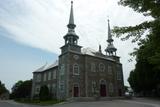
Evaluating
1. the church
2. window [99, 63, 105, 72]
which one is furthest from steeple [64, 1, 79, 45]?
window [99, 63, 105, 72]

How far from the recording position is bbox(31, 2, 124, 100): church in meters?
32.3

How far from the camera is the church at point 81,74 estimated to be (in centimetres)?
3228

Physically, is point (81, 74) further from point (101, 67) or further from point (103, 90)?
point (103, 90)

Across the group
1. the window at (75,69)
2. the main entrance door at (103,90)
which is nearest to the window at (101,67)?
the main entrance door at (103,90)

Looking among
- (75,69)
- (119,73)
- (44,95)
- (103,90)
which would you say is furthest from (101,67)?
(44,95)

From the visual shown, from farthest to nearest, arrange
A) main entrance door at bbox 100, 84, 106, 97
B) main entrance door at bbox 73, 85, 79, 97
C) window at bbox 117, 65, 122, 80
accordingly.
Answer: window at bbox 117, 65, 122, 80
main entrance door at bbox 100, 84, 106, 97
main entrance door at bbox 73, 85, 79, 97

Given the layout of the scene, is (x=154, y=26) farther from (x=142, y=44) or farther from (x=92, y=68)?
(x=92, y=68)

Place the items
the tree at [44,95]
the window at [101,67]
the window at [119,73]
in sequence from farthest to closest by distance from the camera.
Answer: the window at [119,73] < the window at [101,67] < the tree at [44,95]

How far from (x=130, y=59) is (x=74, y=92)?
25.8m

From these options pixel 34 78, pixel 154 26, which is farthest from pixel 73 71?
pixel 154 26

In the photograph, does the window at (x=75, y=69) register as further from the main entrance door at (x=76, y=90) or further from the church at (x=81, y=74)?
the main entrance door at (x=76, y=90)

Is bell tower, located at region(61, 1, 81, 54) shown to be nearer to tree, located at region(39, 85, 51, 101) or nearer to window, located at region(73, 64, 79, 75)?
window, located at region(73, 64, 79, 75)

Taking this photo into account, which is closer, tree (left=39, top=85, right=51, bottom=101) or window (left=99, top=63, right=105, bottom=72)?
tree (left=39, top=85, right=51, bottom=101)

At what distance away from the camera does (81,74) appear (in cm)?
3384
